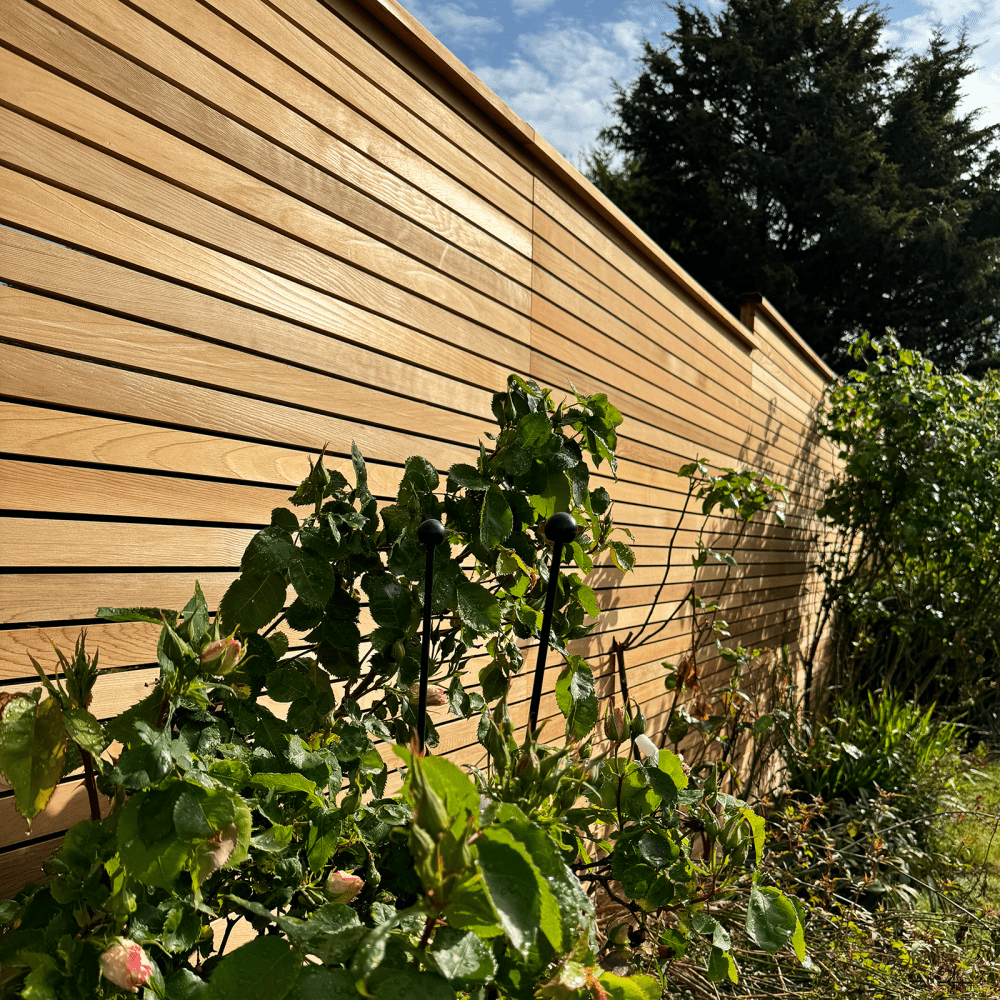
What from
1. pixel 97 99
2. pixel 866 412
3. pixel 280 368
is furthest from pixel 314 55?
pixel 866 412

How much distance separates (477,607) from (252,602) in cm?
31

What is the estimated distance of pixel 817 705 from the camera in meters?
5.76

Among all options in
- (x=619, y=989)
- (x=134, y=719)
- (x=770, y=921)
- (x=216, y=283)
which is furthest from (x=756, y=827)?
(x=216, y=283)

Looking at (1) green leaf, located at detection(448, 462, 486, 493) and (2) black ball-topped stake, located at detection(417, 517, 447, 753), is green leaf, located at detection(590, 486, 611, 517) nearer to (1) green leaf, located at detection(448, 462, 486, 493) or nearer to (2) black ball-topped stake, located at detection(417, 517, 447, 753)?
(1) green leaf, located at detection(448, 462, 486, 493)

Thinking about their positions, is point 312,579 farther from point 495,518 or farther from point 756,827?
point 756,827

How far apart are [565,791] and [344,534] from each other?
449mm

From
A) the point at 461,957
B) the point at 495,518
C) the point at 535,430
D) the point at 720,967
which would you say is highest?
the point at 535,430

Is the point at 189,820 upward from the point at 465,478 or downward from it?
downward

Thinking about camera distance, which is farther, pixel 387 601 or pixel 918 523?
pixel 918 523

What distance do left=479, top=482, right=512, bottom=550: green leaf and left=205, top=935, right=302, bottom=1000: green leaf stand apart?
1.85 ft

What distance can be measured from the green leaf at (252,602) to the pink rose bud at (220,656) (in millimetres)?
205

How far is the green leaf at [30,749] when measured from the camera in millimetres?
750

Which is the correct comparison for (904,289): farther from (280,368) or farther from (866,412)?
(280,368)

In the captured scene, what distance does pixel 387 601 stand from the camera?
109cm
